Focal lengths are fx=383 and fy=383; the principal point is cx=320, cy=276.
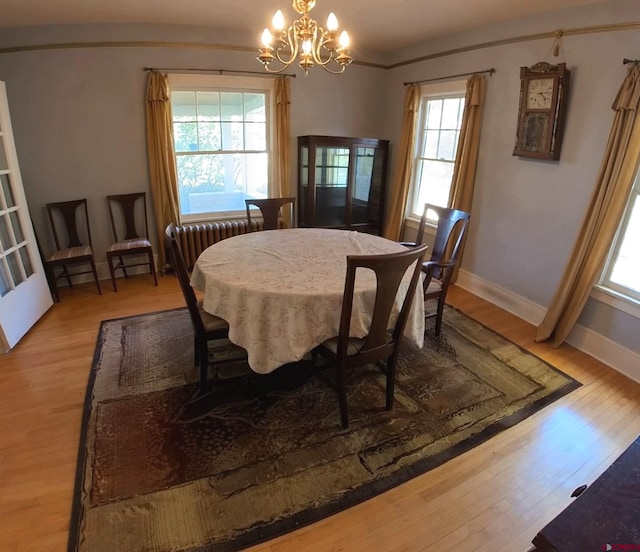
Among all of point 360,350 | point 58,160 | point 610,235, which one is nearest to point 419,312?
point 360,350

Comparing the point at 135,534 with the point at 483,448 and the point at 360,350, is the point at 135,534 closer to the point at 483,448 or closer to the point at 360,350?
the point at 360,350

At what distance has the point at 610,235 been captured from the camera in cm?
266

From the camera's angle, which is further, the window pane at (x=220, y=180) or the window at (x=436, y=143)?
the window pane at (x=220, y=180)

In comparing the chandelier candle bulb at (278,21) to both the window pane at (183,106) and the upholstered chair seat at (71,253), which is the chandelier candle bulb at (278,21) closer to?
the window pane at (183,106)

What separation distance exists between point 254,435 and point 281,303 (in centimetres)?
73

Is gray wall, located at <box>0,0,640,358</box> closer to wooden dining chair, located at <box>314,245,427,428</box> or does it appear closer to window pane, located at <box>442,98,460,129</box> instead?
window pane, located at <box>442,98,460,129</box>

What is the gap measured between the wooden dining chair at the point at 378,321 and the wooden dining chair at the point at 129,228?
250 cm

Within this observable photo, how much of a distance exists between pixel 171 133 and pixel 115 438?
298cm

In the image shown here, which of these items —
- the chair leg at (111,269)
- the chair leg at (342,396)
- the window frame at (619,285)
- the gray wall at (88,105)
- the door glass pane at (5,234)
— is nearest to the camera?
the chair leg at (342,396)

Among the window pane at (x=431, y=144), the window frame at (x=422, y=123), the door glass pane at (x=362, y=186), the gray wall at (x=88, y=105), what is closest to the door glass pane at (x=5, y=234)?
the gray wall at (x=88, y=105)

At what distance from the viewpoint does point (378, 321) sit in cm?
195

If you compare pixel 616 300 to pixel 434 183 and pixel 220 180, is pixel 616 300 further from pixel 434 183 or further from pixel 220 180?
pixel 220 180

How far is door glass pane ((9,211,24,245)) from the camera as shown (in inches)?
122

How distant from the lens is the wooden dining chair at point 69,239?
11.6 feet
